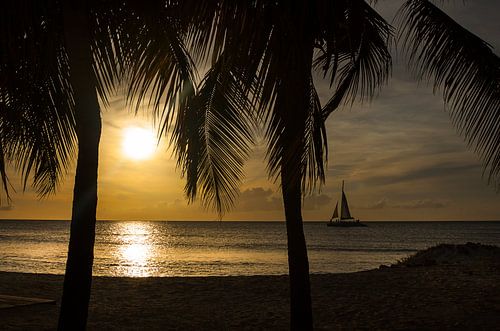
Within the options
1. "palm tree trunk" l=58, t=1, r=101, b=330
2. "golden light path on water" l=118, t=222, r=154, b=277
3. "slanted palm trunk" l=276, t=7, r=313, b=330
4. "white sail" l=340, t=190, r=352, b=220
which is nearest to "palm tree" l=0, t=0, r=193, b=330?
"palm tree trunk" l=58, t=1, r=101, b=330

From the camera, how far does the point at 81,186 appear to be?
512 cm

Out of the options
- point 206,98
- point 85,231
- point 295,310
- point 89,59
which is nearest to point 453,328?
point 295,310

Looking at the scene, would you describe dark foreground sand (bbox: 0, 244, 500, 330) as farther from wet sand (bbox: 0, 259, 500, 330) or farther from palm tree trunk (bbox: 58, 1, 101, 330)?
palm tree trunk (bbox: 58, 1, 101, 330)

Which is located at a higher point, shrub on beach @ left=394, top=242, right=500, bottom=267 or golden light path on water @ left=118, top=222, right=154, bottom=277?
shrub on beach @ left=394, top=242, right=500, bottom=267

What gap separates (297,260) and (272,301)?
5.04 metres

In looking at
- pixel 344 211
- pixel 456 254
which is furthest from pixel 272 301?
pixel 344 211

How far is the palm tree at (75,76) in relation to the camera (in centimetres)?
507

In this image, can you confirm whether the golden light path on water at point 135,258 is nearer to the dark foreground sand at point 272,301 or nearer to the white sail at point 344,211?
the dark foreground sand at point 272,301

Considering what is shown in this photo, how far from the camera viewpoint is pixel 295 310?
695 centimetres

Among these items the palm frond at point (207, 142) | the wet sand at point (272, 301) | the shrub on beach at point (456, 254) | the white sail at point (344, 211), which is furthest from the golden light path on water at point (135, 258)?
the white sail at point (344, 211)

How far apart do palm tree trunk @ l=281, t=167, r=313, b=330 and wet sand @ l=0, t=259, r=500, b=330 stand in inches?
79.1

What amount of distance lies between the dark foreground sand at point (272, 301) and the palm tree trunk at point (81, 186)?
3.30 m

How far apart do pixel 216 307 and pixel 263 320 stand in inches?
62.6

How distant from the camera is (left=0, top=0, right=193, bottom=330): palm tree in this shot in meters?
5.07
